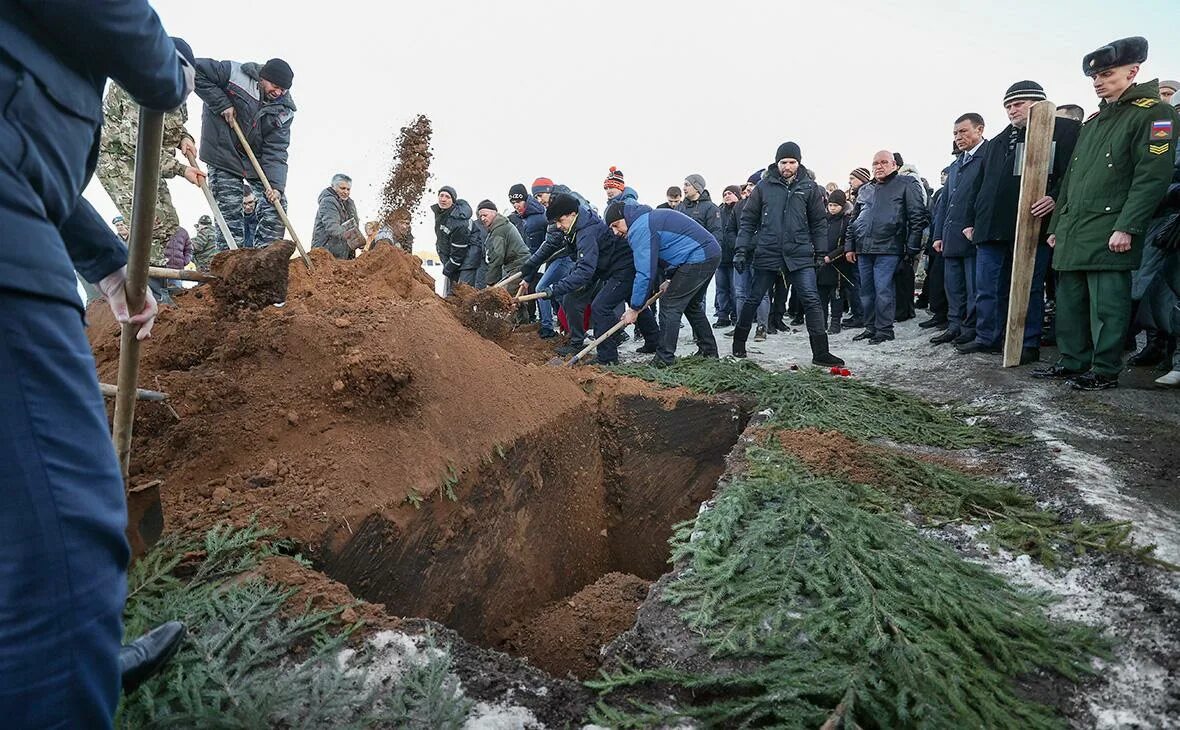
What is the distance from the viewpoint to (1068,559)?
2.55 metres

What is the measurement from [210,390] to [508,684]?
234 centimetres

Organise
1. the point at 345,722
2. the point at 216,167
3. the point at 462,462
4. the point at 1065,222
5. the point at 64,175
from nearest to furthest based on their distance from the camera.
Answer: the point at 64,175 < the point at 345,722 < the point at 462,462 < the point at 1065,222 < the point at 216,167

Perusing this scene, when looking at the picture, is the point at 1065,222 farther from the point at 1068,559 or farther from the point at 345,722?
the point at 345,722

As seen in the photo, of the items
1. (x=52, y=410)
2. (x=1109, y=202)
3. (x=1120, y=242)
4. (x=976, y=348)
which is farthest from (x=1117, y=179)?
(x=52, y=410)

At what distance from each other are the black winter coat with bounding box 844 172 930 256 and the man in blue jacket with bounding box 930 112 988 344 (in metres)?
0.42

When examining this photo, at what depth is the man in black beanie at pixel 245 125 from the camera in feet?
19.0

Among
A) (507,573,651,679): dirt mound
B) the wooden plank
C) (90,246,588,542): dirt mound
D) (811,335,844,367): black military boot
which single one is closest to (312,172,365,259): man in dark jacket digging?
(90,246,588,542): dirt mound

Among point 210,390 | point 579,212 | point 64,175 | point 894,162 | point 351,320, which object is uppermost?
point 894,162

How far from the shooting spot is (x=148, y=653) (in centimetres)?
183

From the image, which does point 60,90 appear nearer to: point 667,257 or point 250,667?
point 250,667

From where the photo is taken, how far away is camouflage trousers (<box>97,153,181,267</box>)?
5.34 meters

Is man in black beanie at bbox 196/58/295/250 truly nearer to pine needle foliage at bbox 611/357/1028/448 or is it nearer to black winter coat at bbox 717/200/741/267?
pine needle foliage at bbox 611/357/1028/448

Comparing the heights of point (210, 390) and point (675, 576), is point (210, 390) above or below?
above

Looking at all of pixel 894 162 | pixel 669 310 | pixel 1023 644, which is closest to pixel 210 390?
pixel 1023 644
